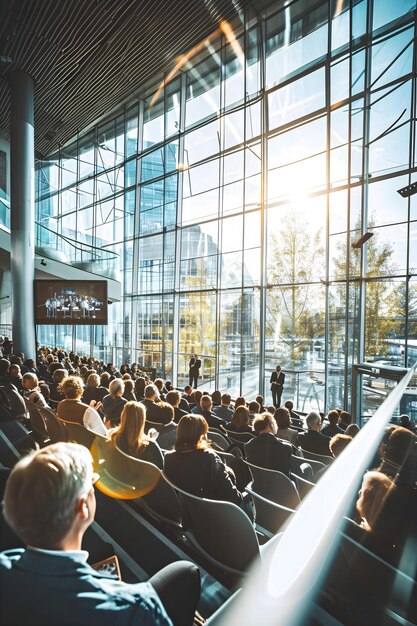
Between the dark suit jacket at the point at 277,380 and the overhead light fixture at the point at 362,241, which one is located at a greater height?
the overhead light fixture at the point at 362,241

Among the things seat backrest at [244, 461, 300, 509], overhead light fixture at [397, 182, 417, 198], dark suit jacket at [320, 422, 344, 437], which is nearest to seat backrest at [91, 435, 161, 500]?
seat backrest at [244, 461, 300, 509]

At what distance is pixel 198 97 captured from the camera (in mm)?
12938

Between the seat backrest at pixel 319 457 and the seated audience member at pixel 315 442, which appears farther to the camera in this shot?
the seated audience member at pixel 315 442

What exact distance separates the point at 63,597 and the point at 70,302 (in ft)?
38.1

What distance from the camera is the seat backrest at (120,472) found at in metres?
2.56

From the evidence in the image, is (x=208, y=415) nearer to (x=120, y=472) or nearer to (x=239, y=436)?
(x=239, y=436)

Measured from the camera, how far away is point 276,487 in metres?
2.77

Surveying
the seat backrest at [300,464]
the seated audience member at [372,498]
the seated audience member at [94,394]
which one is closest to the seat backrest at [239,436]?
the seat backrest at [300,464]

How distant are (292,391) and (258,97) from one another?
8.99 m

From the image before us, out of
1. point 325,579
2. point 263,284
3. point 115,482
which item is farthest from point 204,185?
point 325,579

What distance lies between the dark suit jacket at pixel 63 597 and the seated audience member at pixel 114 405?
4048 mm

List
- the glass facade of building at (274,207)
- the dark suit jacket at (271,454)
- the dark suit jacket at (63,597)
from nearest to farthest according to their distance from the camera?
the dark suit jacket at (63,597) < the dark suit jacket at (271,454) < the glass facade of building at (274,207)

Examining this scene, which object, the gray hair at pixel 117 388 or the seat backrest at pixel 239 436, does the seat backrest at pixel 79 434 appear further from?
the seat backrest at pixel 239 436

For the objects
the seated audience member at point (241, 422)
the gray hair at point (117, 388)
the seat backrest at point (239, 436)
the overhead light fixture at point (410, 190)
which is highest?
the overhead light fixture at point (410, 190)
